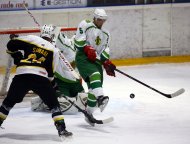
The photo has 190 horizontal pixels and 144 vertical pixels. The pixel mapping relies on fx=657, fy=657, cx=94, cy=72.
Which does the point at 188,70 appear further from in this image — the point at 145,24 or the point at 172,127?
the point at 172,127

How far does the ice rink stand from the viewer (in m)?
5.37

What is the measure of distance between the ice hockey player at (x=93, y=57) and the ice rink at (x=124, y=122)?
26 cm

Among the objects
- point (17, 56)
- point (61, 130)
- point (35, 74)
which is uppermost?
point (17, 56)

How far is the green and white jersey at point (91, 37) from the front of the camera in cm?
604

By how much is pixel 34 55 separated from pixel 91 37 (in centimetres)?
95

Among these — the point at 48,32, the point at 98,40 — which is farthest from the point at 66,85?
the point at 48,32

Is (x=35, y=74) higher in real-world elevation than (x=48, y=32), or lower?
lower

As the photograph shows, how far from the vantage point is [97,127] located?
231 inches

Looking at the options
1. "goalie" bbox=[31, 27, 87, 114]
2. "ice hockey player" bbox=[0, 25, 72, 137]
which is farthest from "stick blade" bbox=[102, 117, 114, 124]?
"ice hockey player" bbox=[0, 25, 72, 137]

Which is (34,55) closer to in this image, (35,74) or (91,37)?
(35,74)

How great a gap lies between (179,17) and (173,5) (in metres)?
0.22

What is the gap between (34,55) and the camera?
5.27 meters

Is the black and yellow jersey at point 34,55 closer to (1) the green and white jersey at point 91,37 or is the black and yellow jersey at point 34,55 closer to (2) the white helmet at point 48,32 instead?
(2) the white helmet at point 48,32

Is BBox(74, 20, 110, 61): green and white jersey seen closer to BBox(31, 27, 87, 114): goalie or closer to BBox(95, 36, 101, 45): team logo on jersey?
BBox(95, 36, 101, 45): team logo on jersey
